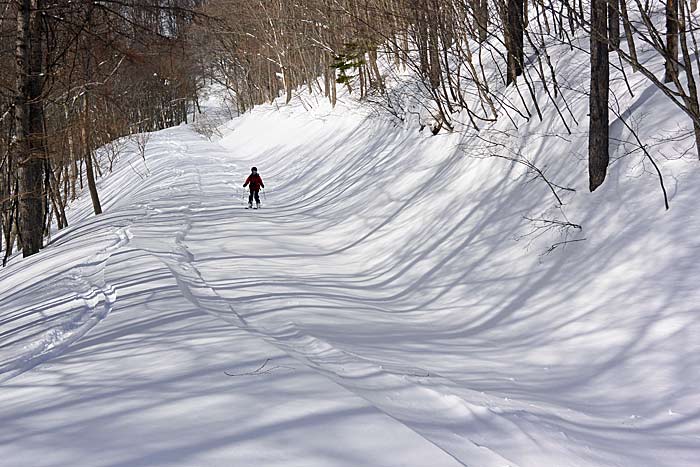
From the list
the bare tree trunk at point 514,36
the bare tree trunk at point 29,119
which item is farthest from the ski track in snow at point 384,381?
the bare tree trunk at point 514,36

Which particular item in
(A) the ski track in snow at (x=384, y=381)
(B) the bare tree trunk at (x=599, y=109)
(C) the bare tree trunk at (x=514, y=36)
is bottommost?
(A) the ski track in snow at (x=384, y=381)

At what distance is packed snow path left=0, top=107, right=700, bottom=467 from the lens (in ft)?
11.9

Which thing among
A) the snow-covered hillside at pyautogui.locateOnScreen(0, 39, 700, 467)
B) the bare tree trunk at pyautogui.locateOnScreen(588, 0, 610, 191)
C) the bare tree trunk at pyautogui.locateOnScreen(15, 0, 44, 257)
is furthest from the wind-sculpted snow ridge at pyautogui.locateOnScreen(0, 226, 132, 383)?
the bare tree trunk at pyautogui.locateOnScreen(588, 0, 610, 191)

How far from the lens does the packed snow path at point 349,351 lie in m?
3.62

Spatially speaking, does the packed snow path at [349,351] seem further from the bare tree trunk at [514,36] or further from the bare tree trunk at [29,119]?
the bare tree trunk at [514,36]

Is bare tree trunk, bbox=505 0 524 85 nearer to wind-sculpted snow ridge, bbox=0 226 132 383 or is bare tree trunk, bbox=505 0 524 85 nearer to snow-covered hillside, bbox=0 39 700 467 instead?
snow-covered hillside, bbox=0 39 700 467

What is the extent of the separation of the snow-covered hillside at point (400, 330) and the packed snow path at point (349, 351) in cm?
2

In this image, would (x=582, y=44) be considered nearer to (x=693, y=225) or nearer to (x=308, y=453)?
(x=693, y=225)

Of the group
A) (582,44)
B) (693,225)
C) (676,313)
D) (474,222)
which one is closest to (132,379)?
(676,313)

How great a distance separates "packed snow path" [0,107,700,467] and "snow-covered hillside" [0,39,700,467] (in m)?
0.02

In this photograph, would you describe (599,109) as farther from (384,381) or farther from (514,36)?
(384,381)

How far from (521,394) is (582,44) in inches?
362

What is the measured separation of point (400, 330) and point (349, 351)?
137cm

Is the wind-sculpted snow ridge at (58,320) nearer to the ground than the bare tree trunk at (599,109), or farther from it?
nearer to the ground
